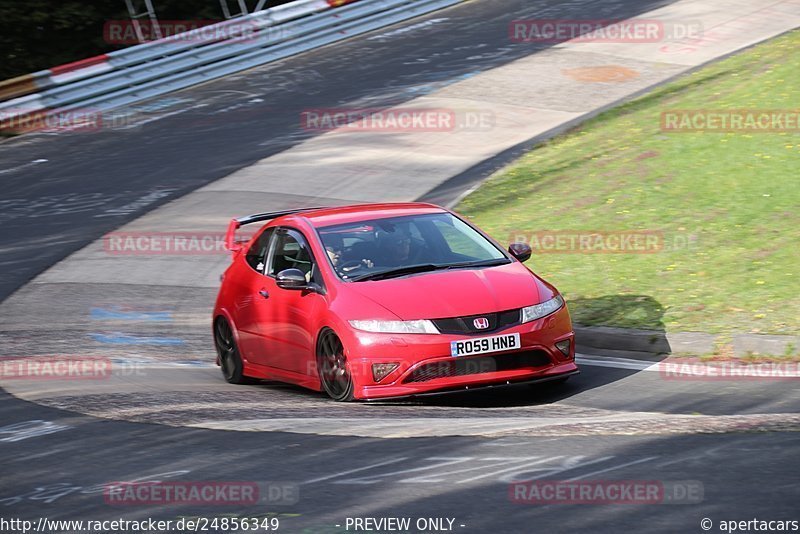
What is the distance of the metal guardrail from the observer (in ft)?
82.6

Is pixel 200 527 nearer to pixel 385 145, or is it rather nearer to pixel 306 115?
pixel 385 145

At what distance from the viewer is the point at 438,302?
9.11 metres

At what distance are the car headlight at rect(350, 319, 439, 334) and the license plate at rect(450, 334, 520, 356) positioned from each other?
0.63ft

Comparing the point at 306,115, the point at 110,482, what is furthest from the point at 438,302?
the point at 306,115

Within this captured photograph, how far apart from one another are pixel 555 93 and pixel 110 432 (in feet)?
55.2
